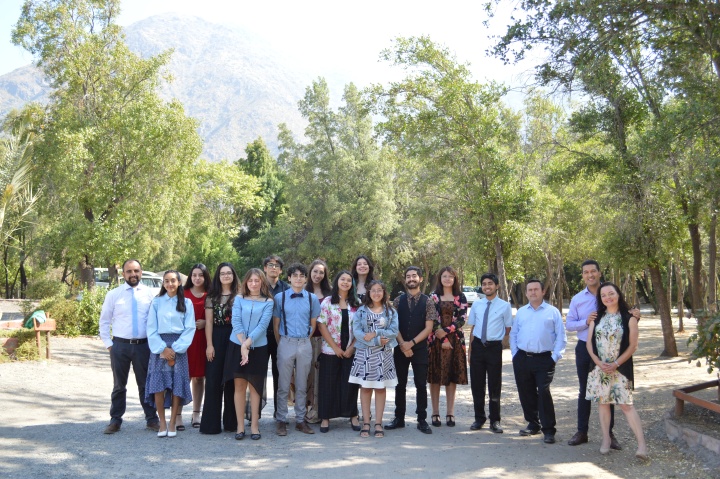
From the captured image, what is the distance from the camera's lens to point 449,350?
800 centimetres

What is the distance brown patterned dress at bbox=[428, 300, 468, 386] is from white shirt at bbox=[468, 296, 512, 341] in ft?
0.51

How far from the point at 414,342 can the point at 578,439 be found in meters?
2.05

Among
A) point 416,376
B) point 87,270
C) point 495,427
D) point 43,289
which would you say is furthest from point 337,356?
point 43,289

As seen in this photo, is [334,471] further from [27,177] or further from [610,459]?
[27,177]

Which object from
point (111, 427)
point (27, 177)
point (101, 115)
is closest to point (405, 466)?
point (111, 427)

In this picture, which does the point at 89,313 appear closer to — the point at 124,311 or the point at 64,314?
the point at 64,314

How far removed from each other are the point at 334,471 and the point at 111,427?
292 cm

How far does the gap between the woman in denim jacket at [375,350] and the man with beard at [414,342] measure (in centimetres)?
28

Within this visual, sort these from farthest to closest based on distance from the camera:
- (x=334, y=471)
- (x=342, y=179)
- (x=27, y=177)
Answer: (x=342, y=179) → (x=27, y=177) → (x=334, y=471)

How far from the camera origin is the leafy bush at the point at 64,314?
17.6 meters

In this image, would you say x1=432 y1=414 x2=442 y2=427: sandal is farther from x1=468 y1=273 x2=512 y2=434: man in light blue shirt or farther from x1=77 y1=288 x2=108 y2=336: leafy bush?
x1=77 y1=288 x2=108 y2=336: leafy bush

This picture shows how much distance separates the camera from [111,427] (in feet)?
24.5

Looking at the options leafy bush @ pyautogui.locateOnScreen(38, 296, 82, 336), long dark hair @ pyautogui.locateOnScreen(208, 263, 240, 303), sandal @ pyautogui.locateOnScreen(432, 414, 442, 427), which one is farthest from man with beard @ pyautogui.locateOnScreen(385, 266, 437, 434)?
leafy bush @ pyautogui.locateOnScreen(38, 296, 82, 336)

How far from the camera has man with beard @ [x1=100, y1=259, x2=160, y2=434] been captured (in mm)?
7543
